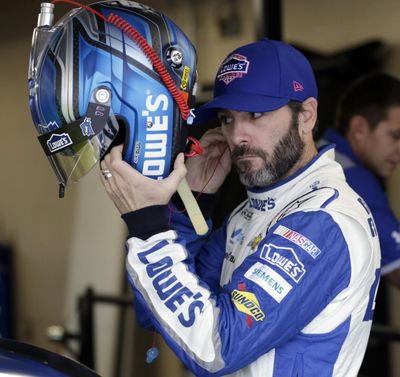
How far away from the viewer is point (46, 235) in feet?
16.1

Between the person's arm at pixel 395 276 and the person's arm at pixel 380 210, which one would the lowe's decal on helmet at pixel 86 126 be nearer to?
the person's arm at pixel 380 210

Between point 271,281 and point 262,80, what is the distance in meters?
0.42

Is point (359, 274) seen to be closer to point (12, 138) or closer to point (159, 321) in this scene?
point (159, 321)

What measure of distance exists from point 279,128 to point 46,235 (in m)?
3.56

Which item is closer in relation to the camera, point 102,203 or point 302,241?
point 302,241

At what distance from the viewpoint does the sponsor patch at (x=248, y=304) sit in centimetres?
131

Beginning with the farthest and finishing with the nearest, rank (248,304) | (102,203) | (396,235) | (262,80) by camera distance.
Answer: (102,203), (396,235), (262,80), (248,304)

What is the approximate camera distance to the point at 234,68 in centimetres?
158

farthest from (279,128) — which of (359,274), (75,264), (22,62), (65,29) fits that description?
(22,62)

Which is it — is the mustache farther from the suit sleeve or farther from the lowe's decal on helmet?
the suit sleeve

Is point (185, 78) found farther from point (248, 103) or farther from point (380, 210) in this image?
point (380, 210)

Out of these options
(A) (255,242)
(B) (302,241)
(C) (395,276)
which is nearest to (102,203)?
(C) (395,276)

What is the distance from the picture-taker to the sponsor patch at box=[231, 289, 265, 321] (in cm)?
131

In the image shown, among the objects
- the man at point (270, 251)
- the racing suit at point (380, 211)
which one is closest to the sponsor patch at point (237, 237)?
the man at point (270, 251)
